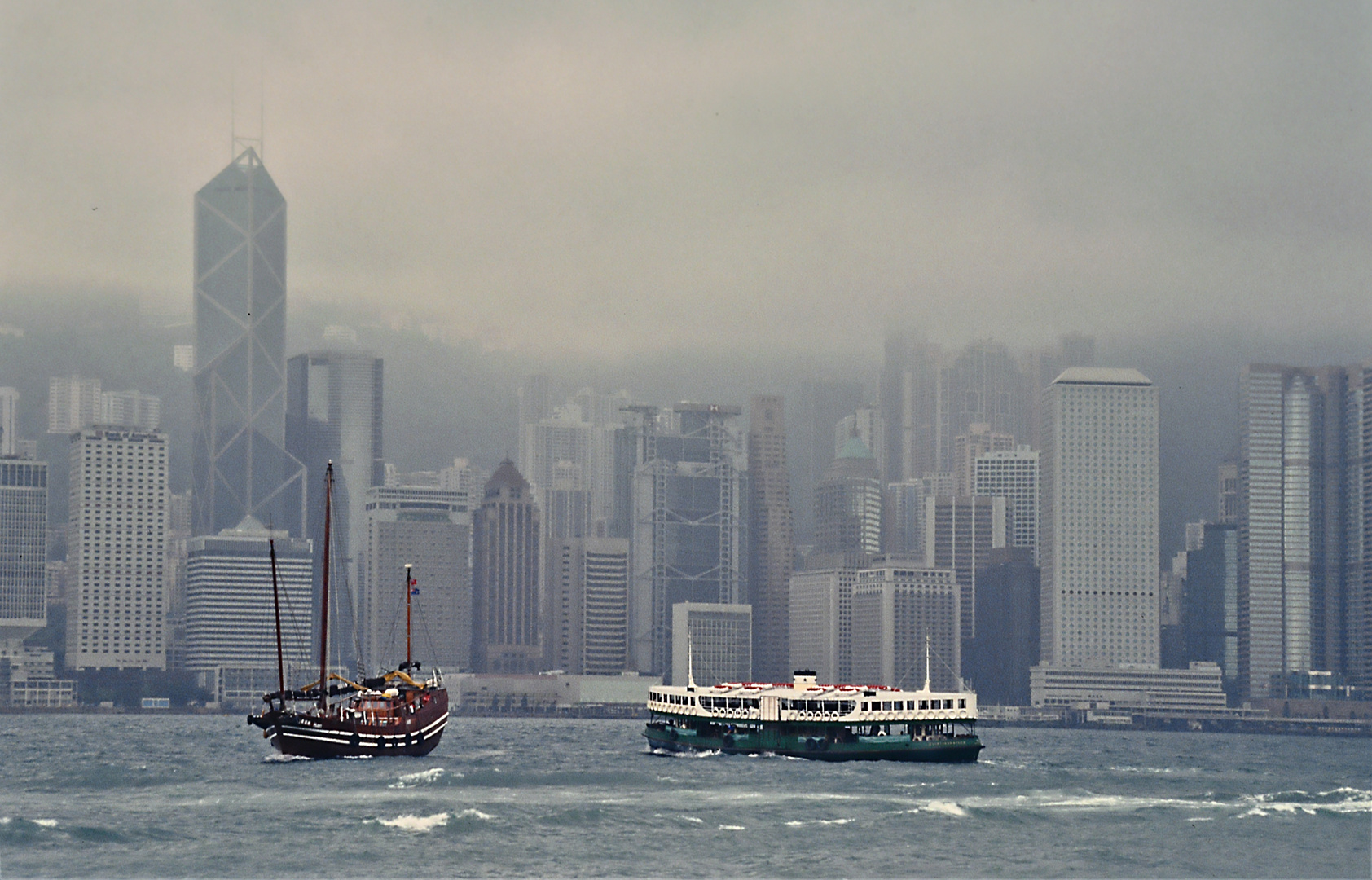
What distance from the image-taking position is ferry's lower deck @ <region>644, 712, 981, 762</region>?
11419 centimetres

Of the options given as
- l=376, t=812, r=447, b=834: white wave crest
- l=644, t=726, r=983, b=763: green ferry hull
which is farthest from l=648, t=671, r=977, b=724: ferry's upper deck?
l=376, t=812, r=447, b=834: white wave crest

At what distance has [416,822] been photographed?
72.8 metres

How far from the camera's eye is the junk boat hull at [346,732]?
10231cm

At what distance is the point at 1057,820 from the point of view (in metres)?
80.1

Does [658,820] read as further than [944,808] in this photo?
No

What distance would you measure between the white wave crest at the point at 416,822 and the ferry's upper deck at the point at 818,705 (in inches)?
1712

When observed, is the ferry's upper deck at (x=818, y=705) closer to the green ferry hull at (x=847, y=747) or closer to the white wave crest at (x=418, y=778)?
the green ferry hull at (x=847, y=747)

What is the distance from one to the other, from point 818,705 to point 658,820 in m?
40.2

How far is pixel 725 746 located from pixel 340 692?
2326 cm

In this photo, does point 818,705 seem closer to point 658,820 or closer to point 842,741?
point 842,741

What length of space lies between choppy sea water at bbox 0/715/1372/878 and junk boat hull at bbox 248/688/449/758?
40.5 inches

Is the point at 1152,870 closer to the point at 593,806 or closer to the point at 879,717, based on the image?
the point at 593,806

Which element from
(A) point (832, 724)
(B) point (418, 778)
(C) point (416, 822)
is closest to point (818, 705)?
(A) point (832, 724)

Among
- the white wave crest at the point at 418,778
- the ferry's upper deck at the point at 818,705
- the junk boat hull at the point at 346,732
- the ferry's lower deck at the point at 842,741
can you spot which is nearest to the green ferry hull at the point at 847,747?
the ferry's lower deck at the point at 842,741
